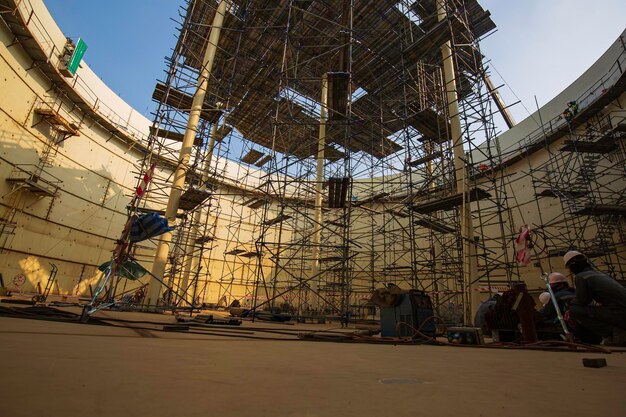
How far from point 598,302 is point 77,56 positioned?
66.7ft

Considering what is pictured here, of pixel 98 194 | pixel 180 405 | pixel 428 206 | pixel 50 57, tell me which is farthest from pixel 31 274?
pixel 180 405

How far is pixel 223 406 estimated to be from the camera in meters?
0.88

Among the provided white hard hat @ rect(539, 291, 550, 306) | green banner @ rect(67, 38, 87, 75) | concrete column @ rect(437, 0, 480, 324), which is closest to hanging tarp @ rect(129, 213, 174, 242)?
white hard hat @ rect(539, 291, 550, 306)

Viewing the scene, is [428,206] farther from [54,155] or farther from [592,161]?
[54,155]

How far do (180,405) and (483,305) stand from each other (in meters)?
7.21

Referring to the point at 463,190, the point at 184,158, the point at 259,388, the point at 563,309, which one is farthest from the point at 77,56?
the point at 563,309

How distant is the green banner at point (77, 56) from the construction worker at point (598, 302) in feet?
63.6

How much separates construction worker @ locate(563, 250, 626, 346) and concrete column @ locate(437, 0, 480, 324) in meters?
5.06

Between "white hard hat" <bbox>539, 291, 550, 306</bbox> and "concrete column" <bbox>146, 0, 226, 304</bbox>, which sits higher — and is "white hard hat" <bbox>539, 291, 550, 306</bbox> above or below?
below

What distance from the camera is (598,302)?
4.14 meters

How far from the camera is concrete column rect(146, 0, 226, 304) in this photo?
1012cm

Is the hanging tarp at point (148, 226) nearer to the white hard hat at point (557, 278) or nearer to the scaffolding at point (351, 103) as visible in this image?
the scaffolding at point (351, 103)

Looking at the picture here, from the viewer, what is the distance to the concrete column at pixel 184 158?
1012 centimetres

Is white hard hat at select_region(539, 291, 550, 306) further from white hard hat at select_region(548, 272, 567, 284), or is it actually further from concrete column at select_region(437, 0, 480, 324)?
concrete column at select_region(437, 0, 480, 324)
